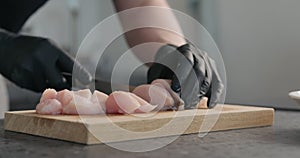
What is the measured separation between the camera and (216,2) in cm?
197

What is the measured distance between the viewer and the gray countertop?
557 millimetres

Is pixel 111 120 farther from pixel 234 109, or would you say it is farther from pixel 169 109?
pixel 234 109

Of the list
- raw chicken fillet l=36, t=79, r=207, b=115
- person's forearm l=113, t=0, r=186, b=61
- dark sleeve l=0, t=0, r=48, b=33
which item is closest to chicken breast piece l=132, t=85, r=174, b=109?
raw chicken fillet l=36, t=79, r=207, b=115

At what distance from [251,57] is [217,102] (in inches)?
32.8

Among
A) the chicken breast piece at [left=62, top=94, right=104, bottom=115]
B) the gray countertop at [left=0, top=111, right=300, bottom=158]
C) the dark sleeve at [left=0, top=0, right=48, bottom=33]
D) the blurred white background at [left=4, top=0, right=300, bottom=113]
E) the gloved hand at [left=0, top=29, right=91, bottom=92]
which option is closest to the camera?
the gray countertop at [left=0, top=111, right=300, bottom=158]

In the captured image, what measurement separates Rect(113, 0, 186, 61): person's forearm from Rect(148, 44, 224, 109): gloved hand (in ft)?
0.75

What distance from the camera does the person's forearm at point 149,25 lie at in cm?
118

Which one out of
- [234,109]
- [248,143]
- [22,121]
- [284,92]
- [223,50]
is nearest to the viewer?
[248,143]

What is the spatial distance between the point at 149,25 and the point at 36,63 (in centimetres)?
30

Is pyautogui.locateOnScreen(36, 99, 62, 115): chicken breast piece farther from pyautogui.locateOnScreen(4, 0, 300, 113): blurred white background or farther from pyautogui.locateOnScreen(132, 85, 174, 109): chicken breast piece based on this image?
pyautogui.locateOnScreen(4, 0, 300, 113): blurred white background

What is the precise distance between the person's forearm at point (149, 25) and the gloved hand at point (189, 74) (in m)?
0.23

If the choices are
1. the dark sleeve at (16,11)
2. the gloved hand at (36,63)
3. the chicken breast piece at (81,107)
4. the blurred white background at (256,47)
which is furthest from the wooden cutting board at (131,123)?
the dark sleeve at (16,11)

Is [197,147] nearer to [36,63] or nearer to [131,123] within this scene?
[131,123]

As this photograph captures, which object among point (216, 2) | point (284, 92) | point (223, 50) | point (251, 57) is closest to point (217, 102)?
point (284, 92)
